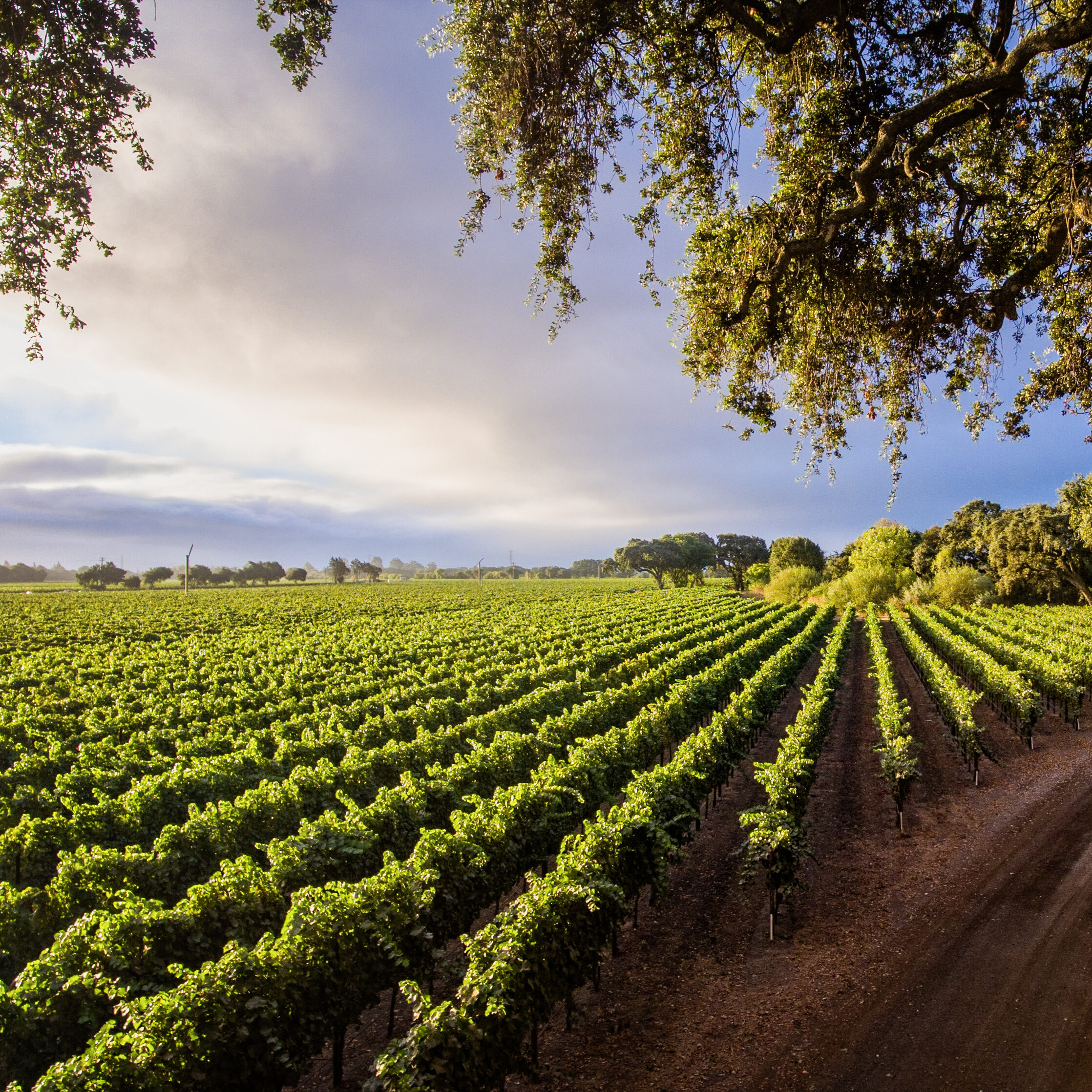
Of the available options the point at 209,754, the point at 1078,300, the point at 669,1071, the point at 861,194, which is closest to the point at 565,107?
the point at 861,194

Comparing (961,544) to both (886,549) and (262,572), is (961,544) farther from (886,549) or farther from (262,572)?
(262,572)

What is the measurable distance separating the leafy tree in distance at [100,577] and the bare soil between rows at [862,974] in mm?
132794

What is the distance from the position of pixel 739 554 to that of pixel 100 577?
5224 inches

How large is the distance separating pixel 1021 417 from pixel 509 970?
11313mm

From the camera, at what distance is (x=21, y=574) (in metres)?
183

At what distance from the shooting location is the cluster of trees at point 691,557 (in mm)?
114625

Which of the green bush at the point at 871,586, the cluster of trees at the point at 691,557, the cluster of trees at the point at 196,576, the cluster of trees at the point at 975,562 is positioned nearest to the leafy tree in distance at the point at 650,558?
the cluster of trees at the point at 691,557

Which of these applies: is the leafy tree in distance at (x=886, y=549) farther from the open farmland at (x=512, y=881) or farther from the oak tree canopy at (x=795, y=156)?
the oak tree canopy at (x=795, y=156)

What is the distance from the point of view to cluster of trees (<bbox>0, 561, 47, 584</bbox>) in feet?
578

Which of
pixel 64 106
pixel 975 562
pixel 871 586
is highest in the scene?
pixel 64 106

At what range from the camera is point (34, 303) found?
22.5 ft

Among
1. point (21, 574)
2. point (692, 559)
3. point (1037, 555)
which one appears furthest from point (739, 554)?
point (21, 574)

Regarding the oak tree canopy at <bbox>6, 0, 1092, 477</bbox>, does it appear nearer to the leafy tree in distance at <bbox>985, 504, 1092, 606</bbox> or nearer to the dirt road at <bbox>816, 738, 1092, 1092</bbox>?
the dirt road at <bbox>816, 738, 1092, 1092</bbox>

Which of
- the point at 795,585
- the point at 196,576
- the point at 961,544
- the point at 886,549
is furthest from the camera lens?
the point at 196,576
